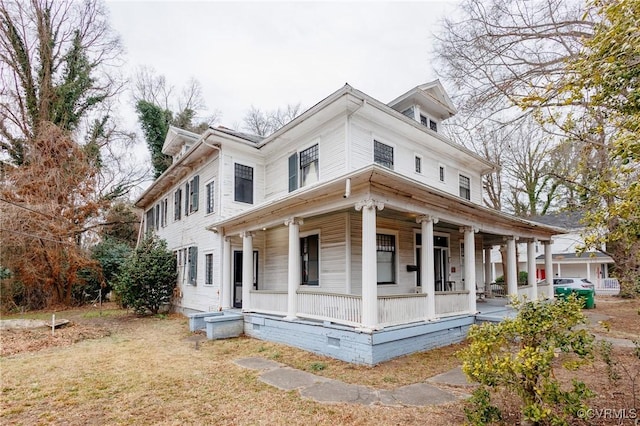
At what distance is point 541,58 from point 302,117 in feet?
22.8

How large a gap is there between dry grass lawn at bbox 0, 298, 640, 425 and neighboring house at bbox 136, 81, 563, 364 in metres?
0.77

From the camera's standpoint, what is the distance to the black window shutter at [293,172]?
37.3ft

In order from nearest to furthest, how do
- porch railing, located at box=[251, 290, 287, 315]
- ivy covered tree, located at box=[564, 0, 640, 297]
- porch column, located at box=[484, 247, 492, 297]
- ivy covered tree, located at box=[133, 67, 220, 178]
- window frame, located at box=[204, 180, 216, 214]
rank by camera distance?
1. ivy covered tree, located at box=[564, 0, 640, 297]
2. porch railing, located at box=[251, 290, 287, 315]
3. window frame, located at box=[204, 180, 216, 214]
4. porch column, located at box=[484, 247, 492, 297]
5. ivy covered tree, located at box=[133, 67, 220, 178]

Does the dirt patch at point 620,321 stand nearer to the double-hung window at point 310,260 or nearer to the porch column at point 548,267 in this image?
the porch column at point 548,267

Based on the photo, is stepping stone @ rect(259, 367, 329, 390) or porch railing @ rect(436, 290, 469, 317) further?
porch railing @ rect(436, 290, 469, 317)

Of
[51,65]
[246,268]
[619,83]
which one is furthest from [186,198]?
[619,83]

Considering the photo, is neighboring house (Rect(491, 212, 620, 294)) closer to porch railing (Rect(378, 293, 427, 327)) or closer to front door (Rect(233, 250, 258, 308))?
porch railing (Rect(378, 293, 427, 327))

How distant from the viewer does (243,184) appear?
12648 mm

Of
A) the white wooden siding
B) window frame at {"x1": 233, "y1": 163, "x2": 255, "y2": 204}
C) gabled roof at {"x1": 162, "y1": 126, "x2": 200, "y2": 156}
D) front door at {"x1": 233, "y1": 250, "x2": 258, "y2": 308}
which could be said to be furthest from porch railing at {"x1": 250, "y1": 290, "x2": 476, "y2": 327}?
gabled roof at {"x1": 162, "y1": 126, "x2": 200, "y2": 156}

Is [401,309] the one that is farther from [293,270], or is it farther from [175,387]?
[175,387]

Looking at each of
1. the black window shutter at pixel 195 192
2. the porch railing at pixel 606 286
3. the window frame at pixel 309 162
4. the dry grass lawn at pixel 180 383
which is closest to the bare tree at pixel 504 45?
the window frame at pixel 309 162

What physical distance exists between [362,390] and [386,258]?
5491mm

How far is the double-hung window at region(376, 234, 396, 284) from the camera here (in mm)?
10250

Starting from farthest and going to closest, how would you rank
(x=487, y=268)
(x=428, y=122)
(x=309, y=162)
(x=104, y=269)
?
1. (x=104, y=269)
2. (x=487, y=268)
3. (x=428, y=122)
4. (x=309, y=162)
